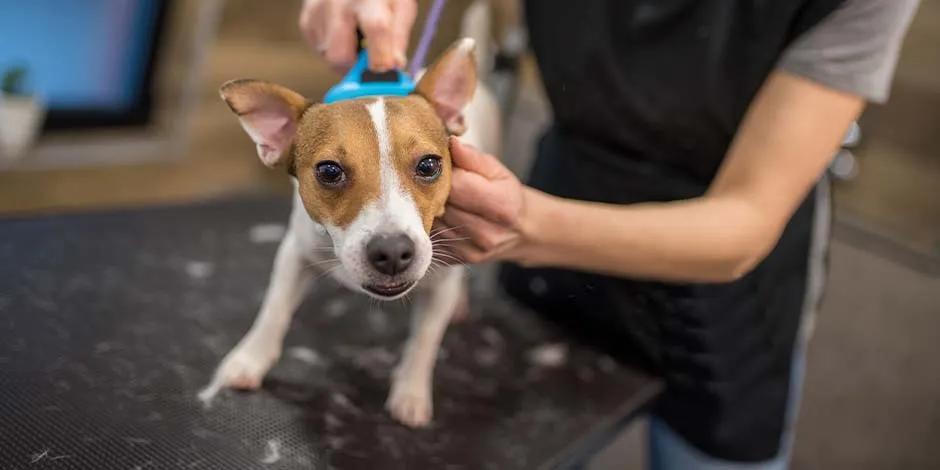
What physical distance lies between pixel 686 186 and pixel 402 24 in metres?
0.45

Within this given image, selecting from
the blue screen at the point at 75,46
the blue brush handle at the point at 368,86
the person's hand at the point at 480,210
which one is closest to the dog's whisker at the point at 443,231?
the person's hand at the point at 480,210

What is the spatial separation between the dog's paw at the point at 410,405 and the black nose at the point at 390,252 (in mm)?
286

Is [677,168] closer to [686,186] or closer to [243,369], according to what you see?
[686,186]

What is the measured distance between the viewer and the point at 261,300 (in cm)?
95

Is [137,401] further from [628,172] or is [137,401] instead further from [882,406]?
[882,406]

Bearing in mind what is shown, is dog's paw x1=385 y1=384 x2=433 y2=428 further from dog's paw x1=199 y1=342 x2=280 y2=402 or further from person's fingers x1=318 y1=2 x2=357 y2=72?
person's fingers x1=318 y1=2 x2=357 y2=72

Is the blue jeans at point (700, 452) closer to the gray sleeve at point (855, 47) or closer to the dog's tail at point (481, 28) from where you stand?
the gray sleeve at point (855, 47)

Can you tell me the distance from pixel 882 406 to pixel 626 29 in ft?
3.89

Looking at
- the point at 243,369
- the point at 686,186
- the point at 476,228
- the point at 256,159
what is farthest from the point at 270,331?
the point at 686,186

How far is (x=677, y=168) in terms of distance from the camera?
932mm

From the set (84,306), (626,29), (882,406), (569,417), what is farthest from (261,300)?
(882,406)

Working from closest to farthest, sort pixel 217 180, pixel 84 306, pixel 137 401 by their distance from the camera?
pixel 137 401 < pixel 84 306 < pixel 217 180

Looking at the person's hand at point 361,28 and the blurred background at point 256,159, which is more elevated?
the person's hand at point 361,28

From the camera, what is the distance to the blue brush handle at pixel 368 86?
0.58 meters
